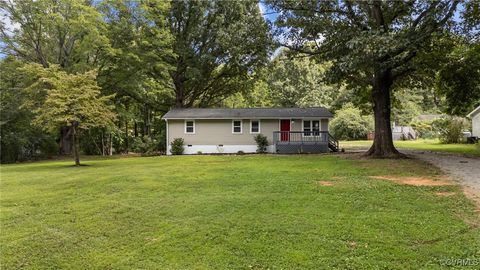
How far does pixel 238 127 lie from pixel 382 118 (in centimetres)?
976

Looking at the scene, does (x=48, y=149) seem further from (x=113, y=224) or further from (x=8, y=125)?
(x=113, y=224)

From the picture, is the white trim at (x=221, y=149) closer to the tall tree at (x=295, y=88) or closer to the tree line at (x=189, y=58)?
the tree line at (x=189, y=58)

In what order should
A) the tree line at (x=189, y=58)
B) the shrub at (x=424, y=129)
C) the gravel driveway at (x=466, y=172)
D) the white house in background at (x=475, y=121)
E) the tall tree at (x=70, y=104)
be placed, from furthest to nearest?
the shrub at (x=424, y=129) → the white house in background at (x=475, y=121) → the tall tree at (x=70, y=104) → the tree line at (x=189, y=58) → the gravel driveway at (x=466, y=172)

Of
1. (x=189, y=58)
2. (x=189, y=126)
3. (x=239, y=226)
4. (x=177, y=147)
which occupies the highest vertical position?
(x=189, y=58)

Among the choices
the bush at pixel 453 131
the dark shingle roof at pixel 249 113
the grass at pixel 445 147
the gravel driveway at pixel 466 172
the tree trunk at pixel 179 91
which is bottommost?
the gravel driveway at pixel 466 172

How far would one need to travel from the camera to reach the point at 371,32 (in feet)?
47.3

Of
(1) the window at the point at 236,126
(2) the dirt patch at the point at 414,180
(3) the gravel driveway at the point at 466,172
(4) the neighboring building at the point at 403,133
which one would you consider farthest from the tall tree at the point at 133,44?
(4) the neighboring building at the point at 403,133

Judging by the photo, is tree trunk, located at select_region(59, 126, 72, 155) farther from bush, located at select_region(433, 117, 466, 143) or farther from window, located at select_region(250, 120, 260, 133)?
bush, located at select_region(433, 117, 466, 143)

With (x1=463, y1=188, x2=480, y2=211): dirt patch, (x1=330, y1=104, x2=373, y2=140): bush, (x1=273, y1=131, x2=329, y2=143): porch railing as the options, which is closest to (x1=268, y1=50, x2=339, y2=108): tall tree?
(x1=330, y1=104, x2=373, y2=140): bush

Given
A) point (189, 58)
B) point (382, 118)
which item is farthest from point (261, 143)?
point (189, 58)

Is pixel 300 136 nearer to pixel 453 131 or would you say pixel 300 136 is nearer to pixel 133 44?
pixel 133 44

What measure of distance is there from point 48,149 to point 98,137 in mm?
4481

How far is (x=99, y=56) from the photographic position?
25562mm

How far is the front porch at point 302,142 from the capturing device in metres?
22.6
